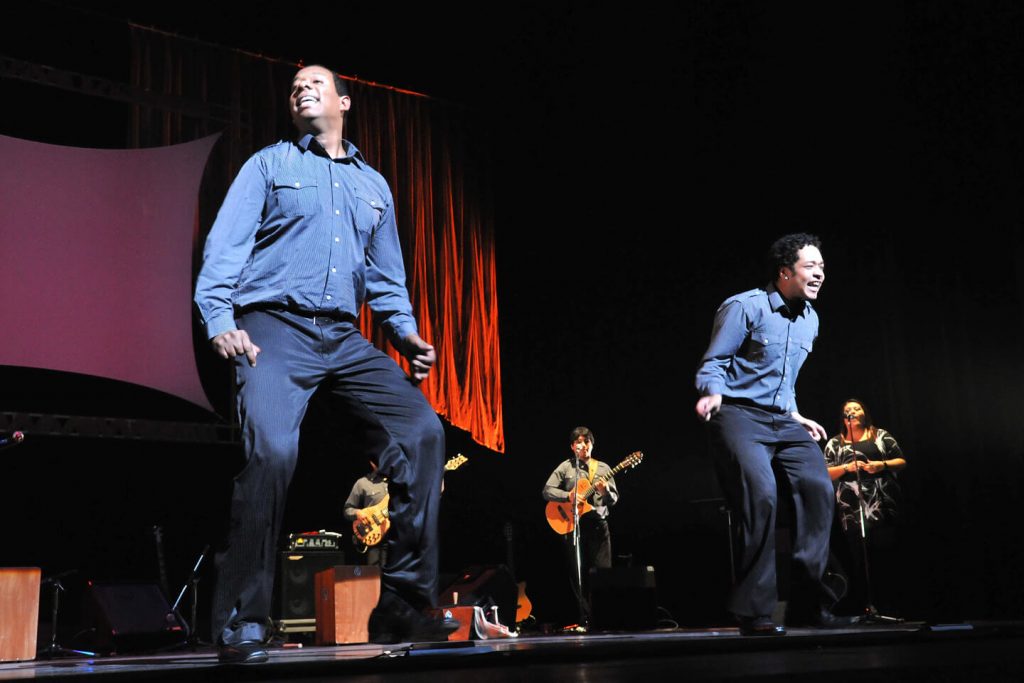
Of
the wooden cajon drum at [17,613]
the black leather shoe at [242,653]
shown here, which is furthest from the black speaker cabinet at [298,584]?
the black leather shoe at [242,653]

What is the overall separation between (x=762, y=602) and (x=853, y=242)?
5652mm

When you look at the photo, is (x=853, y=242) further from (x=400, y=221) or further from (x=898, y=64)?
(x=400, y=221)

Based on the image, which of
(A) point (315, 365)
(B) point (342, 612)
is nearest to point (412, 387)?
(A) point (315, 365)

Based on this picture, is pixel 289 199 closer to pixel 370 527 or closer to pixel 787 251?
pixel 787 251

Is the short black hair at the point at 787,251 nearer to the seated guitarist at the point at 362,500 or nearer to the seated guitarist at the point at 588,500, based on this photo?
the seated guitarist at the point at 588,500

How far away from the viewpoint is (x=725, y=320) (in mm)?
4562

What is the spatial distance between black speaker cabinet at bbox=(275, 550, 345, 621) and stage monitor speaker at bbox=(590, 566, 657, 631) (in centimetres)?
226

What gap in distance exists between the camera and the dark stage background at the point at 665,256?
8164mm

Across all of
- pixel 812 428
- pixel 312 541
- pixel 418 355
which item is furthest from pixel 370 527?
pixel 418 355

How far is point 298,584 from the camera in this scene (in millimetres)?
8664

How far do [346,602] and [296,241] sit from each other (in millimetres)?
5039

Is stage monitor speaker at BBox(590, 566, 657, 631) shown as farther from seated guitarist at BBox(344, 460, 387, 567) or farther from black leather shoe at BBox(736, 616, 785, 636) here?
black leather shoe at BBox(736, 616, 785, 636)

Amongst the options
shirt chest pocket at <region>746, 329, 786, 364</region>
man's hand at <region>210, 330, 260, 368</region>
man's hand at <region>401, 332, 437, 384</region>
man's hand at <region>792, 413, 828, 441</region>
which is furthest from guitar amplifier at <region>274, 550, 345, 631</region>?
man's hand at <region>210, 330, 260, 368</region>

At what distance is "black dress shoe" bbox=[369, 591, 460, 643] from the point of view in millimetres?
2820
